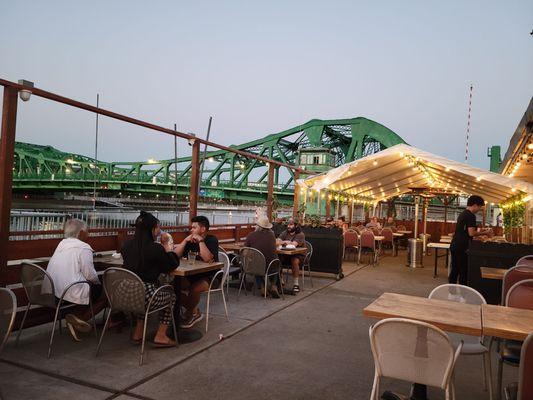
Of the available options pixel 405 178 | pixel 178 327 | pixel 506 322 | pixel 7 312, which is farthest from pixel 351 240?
pixel 7 312

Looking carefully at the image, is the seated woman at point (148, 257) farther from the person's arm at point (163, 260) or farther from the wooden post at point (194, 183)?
the wooden post at point (194, 183)

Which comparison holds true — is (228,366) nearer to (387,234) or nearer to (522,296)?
(522,296)

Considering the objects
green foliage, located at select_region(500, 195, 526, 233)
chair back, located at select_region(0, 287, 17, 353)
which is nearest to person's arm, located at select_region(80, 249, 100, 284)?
chair back, located at select_region(0, 287, 17, 353)

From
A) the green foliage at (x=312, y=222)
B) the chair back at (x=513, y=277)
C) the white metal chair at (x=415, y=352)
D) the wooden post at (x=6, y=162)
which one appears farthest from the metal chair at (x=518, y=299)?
the green foliage at (x=312, y=222)

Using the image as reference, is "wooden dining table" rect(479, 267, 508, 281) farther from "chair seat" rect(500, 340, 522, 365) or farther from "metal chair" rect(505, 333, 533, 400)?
"metal chair" rect(505, 333, 533, 400)

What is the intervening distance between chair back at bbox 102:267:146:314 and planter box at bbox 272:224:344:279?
185 inches

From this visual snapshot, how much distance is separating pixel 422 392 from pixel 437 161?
230 inches

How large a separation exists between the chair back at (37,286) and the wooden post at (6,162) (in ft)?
1.45

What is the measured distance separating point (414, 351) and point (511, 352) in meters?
1.16

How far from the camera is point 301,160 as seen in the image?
2080 inches

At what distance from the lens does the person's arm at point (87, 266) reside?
3517 mm

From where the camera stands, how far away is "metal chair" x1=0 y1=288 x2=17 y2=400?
2.02 meters

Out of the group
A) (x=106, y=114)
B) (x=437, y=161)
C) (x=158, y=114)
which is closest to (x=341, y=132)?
(x=437, y=161)

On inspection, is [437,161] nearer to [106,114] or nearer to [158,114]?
[106,114]
